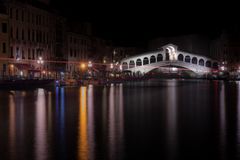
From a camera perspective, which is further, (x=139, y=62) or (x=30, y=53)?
(x=139, y=62)

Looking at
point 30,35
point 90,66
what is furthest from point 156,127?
point 90,66

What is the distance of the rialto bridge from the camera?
186m

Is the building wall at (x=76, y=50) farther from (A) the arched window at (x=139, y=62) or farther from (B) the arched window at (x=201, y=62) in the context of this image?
(B) the arched window at (x=201, y=62)

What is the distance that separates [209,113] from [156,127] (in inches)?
281

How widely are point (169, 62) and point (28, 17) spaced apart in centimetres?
10943

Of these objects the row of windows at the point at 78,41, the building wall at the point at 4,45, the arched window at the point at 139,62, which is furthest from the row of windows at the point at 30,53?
the arched window at the point at 139,62

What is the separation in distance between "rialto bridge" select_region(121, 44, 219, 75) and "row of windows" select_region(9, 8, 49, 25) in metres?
91.9

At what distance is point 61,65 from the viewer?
3999 inches

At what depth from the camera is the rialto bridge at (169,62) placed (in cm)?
18650

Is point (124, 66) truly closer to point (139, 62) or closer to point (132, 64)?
point (132, 64)

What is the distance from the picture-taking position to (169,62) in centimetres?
18738

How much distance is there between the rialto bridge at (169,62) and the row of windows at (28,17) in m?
91.9

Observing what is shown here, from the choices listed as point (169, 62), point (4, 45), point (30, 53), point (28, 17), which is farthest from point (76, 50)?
point (169, 62)

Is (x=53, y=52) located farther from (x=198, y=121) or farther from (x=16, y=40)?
(x=198, y=121)
